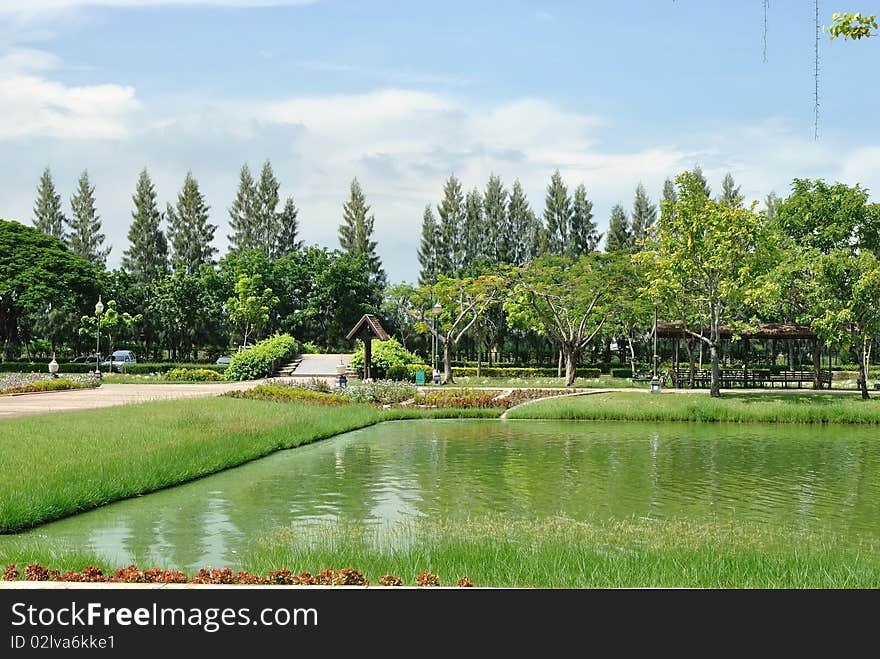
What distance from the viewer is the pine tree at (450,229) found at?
69.6 meters

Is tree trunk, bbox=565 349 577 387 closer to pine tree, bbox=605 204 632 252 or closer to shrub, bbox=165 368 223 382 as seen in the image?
shrub, bbox=165 368 223 382

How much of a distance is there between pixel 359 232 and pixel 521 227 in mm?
14039

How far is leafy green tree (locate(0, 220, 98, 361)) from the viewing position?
5331cm

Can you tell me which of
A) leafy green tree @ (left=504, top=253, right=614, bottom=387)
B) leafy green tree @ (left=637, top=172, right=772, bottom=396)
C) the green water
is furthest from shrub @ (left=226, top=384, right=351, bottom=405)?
leafy green tree @ (left=504, top=253, right=614, bottom=387)

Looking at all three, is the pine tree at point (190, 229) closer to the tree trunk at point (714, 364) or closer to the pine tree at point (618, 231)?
the pine tree at point (618, 231)

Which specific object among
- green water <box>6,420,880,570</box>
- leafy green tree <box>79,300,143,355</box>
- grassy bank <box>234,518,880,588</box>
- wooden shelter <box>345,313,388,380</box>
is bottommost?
green water <box>6,420,880,570</box>

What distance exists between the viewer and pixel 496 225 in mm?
70125

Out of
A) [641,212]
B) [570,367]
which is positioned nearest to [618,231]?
[641,212]

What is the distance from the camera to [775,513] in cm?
1222

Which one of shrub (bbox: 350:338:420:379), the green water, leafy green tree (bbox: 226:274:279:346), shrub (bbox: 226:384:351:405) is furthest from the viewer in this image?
leafy green tree (bbox: 226:274:279:346)

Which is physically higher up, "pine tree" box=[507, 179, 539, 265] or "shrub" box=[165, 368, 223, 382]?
"pine tree" box=[507, 179, 539, 265]

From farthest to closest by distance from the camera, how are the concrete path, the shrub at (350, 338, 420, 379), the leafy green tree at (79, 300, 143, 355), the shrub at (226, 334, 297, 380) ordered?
the leafy green tree at (79, 300, 143, 355)
the shrub at (226, 334, 297, 380)
the shrub at (350, 338, 420, 379)
the concrete path

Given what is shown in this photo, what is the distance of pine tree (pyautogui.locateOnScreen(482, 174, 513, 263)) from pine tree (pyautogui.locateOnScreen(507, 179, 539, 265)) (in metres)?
0.43
